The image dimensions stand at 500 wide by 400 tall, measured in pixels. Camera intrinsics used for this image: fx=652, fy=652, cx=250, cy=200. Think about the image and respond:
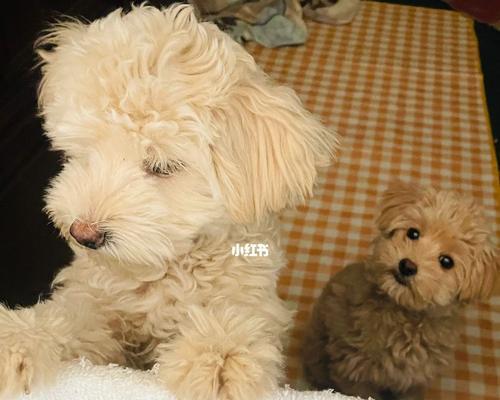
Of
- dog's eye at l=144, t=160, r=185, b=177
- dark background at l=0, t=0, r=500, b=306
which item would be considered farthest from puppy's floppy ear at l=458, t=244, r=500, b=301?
dark background at l=0, t=0, r=500, b=306

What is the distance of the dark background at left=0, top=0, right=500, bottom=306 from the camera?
5.03ft

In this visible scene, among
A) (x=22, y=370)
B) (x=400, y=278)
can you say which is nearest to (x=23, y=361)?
(x=22, y=370)

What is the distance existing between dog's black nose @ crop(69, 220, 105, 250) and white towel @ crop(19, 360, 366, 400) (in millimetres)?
145

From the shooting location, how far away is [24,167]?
5.38ft

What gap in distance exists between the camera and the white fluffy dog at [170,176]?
0.77m

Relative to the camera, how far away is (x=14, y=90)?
1.56m

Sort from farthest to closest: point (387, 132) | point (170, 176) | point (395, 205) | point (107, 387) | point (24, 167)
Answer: point (387, 132), point (24, 167), point (395, 205), point (170, 176), point (107, 387)

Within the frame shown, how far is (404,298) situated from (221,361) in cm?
58

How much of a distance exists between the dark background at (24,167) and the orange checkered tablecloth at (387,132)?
621mm

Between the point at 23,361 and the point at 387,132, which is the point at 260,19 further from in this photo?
the point at 23,361

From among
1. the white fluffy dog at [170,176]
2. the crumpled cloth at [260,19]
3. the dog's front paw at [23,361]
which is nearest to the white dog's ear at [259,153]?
the white fluffy dog at [170,176]

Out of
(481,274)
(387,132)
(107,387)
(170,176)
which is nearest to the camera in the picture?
(107,387)

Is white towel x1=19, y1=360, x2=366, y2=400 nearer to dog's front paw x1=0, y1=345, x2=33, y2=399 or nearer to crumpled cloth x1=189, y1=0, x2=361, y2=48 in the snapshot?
dog's front paw x1=0, y1=345, x2=33, y2=399

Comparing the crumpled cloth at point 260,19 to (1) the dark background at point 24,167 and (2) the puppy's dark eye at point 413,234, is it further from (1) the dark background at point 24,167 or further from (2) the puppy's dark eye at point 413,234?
(2) the puppy's dark eye at point 413,234
